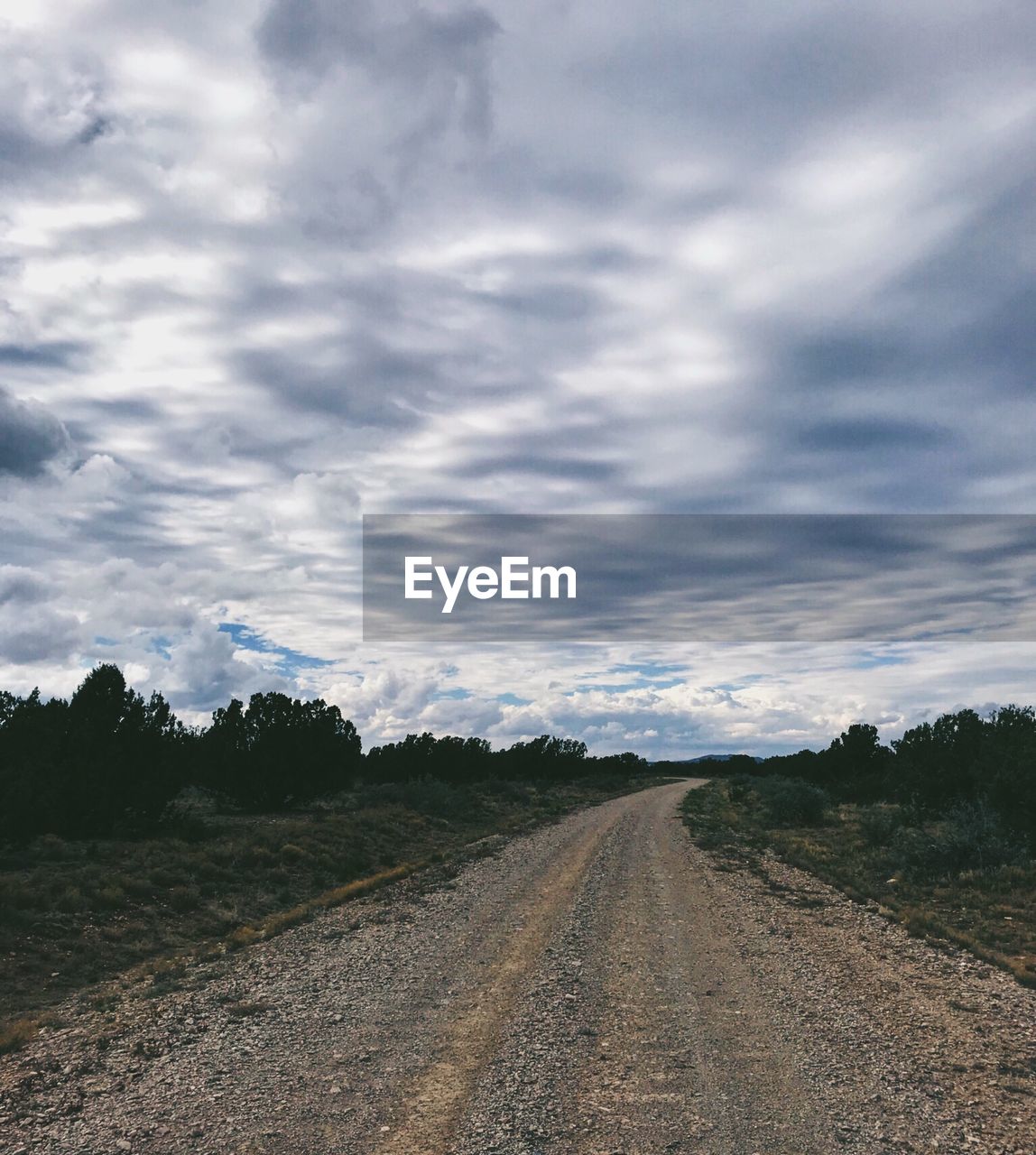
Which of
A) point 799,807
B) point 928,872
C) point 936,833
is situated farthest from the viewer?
point 799,807

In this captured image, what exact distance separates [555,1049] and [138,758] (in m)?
25.6

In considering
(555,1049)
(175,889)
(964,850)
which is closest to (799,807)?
(964,850)

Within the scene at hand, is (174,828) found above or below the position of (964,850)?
above

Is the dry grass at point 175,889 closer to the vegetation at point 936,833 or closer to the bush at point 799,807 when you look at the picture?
the vegetation at point 936,833

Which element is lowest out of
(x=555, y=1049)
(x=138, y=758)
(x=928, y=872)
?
(x=928, y=872)

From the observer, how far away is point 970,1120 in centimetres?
813

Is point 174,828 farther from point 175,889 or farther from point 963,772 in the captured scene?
point 963,772

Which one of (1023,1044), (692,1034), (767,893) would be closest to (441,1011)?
(692,1034)

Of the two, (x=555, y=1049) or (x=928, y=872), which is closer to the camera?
(x=555, y=1049)

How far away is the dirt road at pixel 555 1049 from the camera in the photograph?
7844 mm

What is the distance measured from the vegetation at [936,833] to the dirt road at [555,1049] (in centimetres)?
279

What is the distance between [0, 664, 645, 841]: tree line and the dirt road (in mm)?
15782

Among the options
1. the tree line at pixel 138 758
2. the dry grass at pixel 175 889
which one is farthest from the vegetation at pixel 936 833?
the tree line at pixel 138 758

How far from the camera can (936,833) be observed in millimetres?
32438
